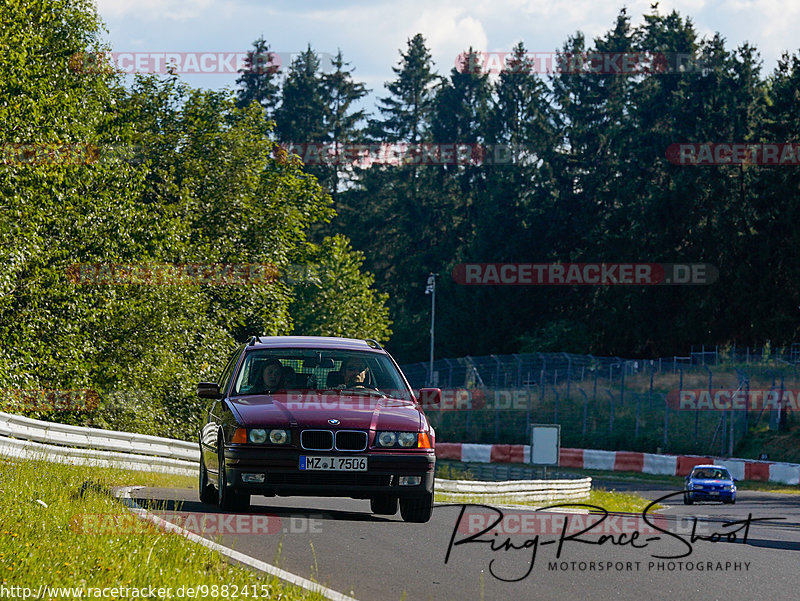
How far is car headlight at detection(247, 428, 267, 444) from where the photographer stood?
1019 cm

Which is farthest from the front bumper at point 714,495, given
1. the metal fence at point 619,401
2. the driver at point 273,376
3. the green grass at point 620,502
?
the driver at point 273,376

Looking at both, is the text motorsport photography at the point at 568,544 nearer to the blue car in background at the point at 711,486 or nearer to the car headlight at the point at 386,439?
the car headlight at the point at 386,439

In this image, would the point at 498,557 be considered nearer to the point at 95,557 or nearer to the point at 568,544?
the point at 568,544

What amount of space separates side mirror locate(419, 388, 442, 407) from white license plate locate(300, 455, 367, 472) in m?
1.06

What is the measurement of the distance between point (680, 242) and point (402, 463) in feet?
203

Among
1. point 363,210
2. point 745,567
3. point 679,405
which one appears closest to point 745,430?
point 679,405

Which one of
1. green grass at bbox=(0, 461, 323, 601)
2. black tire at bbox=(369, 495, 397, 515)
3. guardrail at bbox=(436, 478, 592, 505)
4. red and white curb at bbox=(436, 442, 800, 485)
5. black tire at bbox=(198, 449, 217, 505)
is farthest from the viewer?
red and white curb at bbox=(436, 442, 800, 485)

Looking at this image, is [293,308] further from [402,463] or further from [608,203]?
[402,463]

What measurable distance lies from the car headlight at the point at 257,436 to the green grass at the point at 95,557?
0.99 metres

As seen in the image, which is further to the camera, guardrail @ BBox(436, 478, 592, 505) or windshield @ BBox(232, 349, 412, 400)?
guardrail @ BBox(436, 478, 592, 505)

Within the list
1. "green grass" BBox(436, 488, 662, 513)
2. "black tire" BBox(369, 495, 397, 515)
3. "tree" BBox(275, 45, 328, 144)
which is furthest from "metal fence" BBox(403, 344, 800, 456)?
"tree" BBox(275, 45, 328, 144)

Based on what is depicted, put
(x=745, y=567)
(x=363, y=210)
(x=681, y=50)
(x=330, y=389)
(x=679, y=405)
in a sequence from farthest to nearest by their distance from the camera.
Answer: (x=363, y=210), (x=681, y=50), (x=679, y=405), (x=745, y=567), (x=330, y=389)

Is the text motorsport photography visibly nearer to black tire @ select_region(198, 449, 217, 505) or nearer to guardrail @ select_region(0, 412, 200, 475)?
black tire @ select_region(198, 449, 217, 505)

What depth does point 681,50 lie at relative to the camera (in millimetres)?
79812
